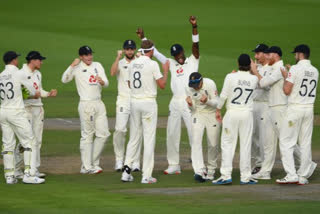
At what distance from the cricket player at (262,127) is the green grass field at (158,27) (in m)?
18.9

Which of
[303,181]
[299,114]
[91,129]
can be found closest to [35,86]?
[91,129]

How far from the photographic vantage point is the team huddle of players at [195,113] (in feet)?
45.7

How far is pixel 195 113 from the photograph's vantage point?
14617 millimetres

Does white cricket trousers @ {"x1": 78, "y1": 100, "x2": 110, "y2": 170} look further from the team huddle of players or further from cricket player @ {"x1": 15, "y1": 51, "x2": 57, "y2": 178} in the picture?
cricket player @ {"x1": 15, "y1": 51, "x2": 57, "y2": 178}

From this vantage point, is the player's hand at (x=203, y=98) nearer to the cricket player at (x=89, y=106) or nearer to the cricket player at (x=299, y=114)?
the cricket player at (x=299, y=114)

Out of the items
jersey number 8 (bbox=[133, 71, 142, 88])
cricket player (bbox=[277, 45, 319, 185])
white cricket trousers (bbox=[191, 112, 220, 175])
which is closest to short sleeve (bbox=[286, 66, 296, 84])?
cricket player (bbox=[277, 45, 319, 185])

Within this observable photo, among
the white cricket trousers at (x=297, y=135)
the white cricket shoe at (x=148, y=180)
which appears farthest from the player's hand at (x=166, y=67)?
the white cricket trousers at (x=297, y=135)

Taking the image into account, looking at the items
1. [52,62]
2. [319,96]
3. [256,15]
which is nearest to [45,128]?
[319,96]

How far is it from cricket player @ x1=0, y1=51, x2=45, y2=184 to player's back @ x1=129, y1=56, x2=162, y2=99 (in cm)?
191

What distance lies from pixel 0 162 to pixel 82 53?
3048 mm

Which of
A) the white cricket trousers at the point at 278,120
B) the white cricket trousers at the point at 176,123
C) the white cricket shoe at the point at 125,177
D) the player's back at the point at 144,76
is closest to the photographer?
the player's back at the point at 144,76

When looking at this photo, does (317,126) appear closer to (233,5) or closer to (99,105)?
(99,105)

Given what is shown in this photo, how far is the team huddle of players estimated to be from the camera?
1392 cm

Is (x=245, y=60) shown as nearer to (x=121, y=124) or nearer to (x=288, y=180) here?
(x=288, y=180)
